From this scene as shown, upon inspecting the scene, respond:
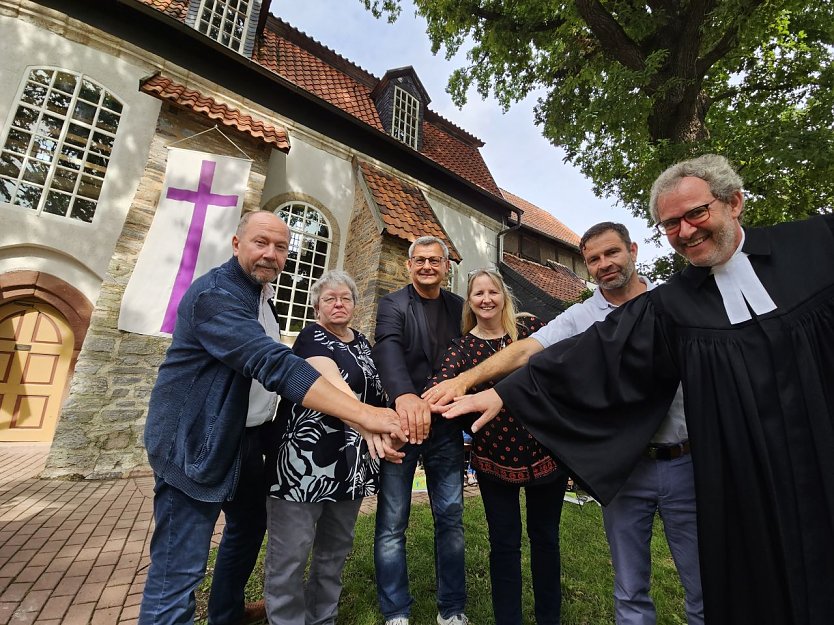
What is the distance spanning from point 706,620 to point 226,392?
2061mm

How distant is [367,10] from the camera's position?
27.8 ft

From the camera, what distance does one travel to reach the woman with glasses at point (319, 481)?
6.09 feet

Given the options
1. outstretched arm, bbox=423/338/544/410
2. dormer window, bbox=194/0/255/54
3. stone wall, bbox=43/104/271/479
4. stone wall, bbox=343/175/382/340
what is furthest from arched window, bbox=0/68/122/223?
outstretched arm, bbox=423/338/544/410

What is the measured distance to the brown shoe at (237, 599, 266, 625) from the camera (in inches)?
90.4

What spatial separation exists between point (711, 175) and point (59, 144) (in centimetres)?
871

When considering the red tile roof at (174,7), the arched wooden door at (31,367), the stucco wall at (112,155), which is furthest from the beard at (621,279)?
the red tile roof at (174,7)

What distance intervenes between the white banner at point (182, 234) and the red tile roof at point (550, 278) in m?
9.47

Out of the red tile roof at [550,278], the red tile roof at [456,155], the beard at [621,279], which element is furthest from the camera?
the red tile roof at [550,278]

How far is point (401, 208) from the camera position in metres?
8.56

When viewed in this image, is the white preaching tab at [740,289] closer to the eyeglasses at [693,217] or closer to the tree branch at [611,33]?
the eyeglasses at [693,217]

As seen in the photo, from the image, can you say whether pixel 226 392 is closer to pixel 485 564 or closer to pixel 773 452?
pixel 773 452

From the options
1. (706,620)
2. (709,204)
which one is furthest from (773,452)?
(709,204)

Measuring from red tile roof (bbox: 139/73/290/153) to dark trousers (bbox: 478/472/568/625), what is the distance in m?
7.11

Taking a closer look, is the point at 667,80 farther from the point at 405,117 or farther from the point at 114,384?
the point at 114,384
